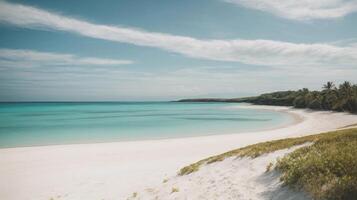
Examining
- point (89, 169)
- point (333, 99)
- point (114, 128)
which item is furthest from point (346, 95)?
point (89, 169)

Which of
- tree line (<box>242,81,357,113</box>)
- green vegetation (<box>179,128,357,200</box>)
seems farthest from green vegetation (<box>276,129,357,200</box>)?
tree line (<box>242,81,357,113</box>)

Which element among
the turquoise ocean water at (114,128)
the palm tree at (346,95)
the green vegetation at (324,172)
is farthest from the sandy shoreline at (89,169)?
the palm tree at (346,95)

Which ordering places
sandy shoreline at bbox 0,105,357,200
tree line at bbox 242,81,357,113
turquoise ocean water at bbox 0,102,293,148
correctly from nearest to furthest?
sandy shoreline at bbox 0,105,357,200, turquoise ocean water at bbox 0,102,293,148, tree line at bbox 242,81,357,113

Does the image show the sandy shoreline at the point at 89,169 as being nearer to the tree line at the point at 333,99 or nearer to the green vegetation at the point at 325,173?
the green vegetation at the point at 325,173

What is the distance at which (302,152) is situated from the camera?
1066cm

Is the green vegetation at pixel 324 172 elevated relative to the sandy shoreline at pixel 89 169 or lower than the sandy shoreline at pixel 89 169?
elevated

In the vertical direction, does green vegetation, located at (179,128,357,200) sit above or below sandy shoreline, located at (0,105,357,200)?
above

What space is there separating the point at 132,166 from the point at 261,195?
1194 cm

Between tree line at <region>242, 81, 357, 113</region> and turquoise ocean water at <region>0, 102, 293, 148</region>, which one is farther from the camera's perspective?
tree line at <region>242, 81, 357, 113</region>

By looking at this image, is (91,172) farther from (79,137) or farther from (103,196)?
(79,137)

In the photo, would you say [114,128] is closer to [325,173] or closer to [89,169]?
[89,169]

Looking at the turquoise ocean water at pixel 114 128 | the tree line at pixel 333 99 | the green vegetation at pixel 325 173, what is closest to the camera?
the green vegetation at pixel 325 173

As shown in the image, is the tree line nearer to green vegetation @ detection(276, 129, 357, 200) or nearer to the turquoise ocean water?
the turquoise ocean water

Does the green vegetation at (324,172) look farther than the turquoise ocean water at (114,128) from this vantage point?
No
